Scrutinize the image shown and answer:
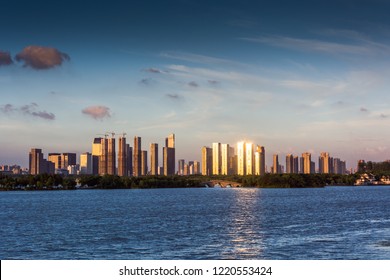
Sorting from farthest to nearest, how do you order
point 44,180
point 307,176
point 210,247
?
point 307,176
point 44,180
point 210,247

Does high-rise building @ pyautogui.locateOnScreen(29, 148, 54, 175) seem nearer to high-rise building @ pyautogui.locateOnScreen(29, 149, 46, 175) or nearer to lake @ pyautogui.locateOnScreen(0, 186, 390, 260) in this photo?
high-rise building @ pyautogui.locateOnScreen(29, 149, 46, 175)

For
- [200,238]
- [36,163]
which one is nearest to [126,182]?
[36,163]

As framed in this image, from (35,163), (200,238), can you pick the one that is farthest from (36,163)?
(200,238)

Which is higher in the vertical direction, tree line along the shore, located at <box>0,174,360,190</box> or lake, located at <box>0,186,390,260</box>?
tree line along the shore, located at <box>0,174,360,190</box>

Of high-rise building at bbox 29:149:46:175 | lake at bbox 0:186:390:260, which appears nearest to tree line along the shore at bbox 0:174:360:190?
high-rise building at bbox 29:149:46:175

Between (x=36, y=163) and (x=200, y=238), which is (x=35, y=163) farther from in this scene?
(x=200, y=238)

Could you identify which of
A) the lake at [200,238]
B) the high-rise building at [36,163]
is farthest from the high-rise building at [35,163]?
the lake at [200,238]

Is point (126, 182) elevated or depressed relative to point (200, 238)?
elevated

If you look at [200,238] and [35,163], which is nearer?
[200,238]

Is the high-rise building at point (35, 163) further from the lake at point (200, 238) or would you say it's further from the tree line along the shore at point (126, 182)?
the lake at point (200, 238)
